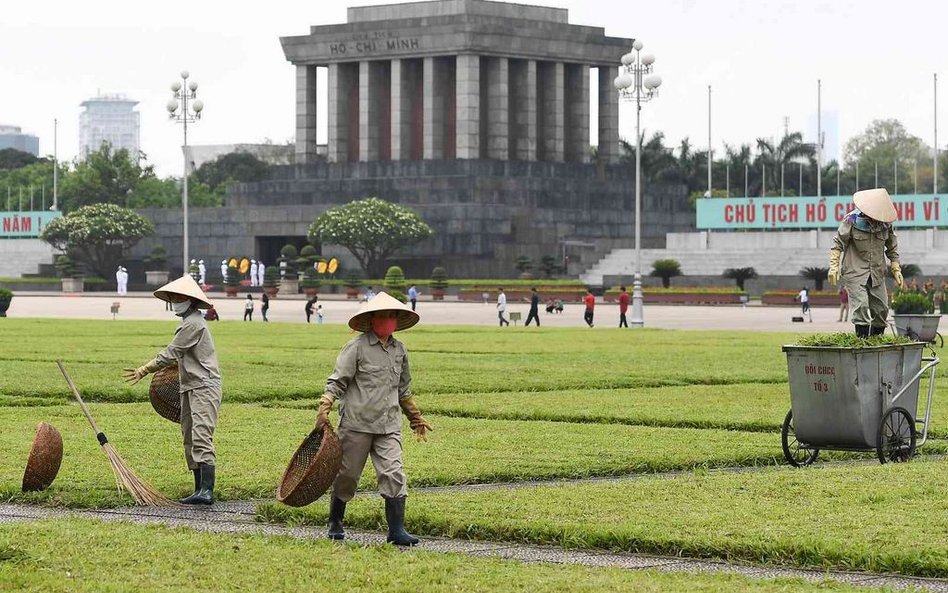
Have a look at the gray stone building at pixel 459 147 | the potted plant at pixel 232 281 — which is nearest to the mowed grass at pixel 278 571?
the potted plant at pixel 232 281

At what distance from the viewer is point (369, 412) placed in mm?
12953

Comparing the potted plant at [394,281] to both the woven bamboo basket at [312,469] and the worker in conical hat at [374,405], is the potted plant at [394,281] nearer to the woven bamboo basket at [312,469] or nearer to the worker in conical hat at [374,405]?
the woven bamboo basket at [312,469]

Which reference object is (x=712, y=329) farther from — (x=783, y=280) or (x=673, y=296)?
(x=783, y=280)

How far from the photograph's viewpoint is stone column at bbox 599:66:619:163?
10800 centimetres

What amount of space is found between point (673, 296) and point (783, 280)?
25.1ft

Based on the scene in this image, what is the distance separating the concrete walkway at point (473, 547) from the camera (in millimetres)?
11727

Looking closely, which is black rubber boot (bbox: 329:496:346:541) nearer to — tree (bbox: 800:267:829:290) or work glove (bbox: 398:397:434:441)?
work glove (bbox: 398:397:434:441)

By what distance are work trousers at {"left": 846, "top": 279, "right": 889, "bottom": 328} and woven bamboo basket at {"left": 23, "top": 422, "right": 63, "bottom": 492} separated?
783cm

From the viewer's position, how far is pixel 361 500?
49.5 feet

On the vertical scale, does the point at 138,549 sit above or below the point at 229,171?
below

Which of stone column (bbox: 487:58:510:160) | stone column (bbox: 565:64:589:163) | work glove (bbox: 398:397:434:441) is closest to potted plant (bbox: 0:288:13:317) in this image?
work glove (bbox: 398:397:434:441)

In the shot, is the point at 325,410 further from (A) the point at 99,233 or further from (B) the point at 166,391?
(A) the point at 99,233

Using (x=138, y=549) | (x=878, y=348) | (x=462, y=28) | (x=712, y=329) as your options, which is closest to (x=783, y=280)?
(x=462, y=28)

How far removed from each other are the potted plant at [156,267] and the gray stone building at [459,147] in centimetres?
238
